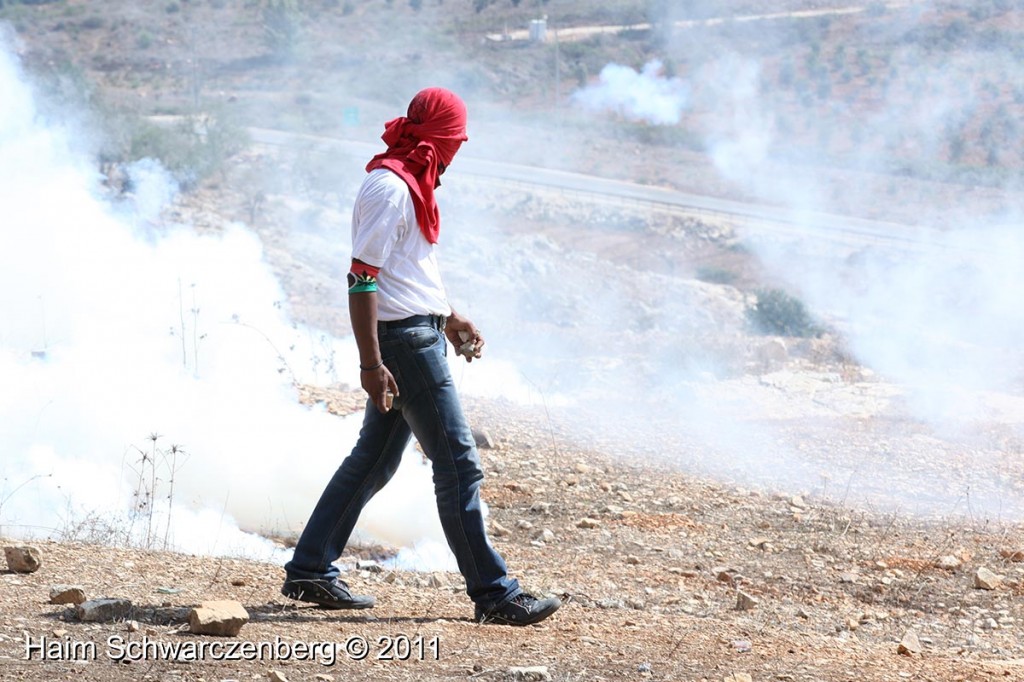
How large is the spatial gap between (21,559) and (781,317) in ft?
56.3

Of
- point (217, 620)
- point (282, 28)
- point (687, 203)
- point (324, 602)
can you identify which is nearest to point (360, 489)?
point (324, 602)

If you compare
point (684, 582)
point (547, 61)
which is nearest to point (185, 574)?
point (684, 582)

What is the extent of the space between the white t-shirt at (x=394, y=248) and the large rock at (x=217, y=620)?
3.12ft

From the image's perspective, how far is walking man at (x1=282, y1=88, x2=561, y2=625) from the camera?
3574mm

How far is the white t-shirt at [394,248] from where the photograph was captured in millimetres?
3551

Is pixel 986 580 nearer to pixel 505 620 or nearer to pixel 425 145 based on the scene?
pixel 505 620

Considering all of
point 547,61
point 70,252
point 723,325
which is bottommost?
point 723,325

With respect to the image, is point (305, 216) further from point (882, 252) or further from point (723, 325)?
point (882, 252)

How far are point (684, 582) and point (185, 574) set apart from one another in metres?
1.99

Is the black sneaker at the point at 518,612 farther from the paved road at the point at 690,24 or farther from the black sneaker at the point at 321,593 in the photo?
the paved road at the point at 690,24

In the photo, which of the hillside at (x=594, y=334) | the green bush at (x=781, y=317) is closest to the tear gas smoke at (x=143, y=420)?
the hillside at (x=594, y=334)

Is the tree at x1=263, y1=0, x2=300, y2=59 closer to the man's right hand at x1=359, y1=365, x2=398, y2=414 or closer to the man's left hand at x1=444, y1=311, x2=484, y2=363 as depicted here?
the man's left hand at x1=444, y1=311, x2=484, y2=363

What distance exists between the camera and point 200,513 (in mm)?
5672

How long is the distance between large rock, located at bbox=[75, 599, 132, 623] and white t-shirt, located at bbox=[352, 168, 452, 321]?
44.2 inches
